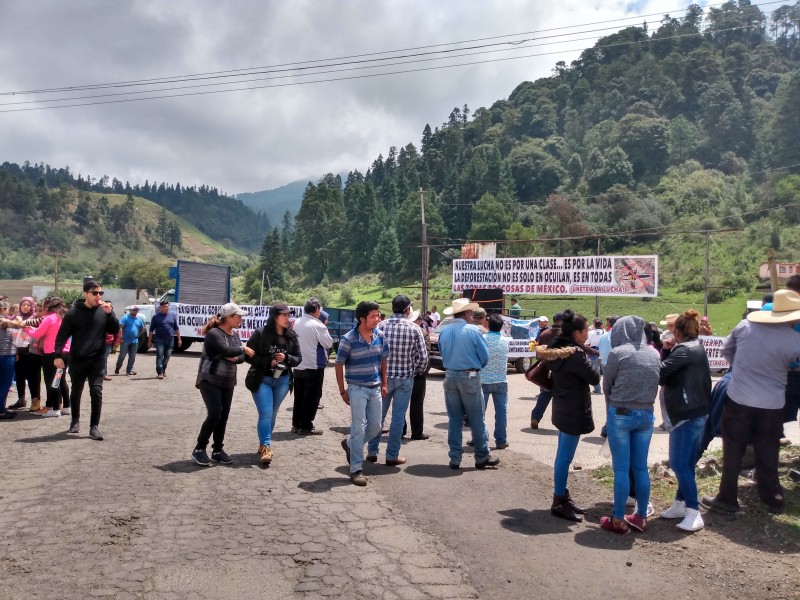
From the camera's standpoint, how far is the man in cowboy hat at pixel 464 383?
24.6 feet

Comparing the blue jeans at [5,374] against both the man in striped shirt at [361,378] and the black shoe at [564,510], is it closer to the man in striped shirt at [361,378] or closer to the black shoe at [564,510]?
the man in striped shirt at [361,378]

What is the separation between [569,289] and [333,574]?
20100 mm

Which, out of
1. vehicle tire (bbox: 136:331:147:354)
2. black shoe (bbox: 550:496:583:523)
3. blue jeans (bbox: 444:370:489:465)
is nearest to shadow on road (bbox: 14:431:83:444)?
blue jeans (bbox: 444:370:489:465)

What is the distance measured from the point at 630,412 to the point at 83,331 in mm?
6343

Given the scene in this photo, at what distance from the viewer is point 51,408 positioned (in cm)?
1055

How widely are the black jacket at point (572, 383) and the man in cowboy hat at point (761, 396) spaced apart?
1209 mm

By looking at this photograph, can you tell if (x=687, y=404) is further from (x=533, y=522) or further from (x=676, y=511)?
(x=533, y=522)

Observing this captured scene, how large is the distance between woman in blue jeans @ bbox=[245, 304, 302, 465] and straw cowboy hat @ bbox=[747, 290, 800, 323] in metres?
4.54

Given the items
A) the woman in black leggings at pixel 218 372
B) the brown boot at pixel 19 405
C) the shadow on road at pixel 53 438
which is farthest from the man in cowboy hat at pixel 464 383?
the brown boot at pixel 19 405

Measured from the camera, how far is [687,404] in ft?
18.8

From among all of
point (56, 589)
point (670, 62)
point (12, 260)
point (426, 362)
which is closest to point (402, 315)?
point (426, 362)

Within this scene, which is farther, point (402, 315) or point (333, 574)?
point (402, 315)

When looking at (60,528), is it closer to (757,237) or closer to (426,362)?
(426,362)

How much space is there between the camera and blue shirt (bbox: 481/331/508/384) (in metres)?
9.16
